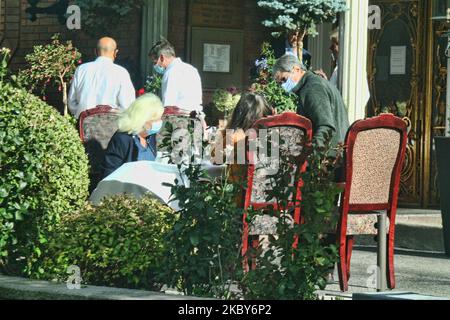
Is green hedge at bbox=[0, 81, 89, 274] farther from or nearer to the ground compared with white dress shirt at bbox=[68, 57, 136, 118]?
nearer to the ground

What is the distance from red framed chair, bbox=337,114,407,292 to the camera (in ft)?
29.1

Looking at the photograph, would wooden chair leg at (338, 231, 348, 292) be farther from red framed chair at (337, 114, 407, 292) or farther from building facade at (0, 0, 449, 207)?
building facade at (0, 0, 449, 207)

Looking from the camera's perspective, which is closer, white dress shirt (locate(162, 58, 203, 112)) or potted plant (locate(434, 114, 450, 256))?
potted plant (locate(434, 114, 450, 256))

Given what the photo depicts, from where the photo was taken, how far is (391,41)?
48.9ft

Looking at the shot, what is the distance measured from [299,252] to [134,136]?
3527 millimetres

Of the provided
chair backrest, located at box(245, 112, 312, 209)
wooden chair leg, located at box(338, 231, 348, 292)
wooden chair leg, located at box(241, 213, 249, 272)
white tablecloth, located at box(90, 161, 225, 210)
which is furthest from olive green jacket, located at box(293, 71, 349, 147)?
wooden chair leg, located at box(241, 213, 249, 272)

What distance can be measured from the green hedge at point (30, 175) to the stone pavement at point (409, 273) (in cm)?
180

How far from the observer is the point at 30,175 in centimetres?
686

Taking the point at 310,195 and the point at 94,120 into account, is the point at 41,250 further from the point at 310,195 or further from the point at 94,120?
the point at 94,120

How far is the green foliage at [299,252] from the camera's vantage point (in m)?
6.31

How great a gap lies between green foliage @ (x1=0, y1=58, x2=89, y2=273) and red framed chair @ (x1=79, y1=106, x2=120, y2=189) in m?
2.75

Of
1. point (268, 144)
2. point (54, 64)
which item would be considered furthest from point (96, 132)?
point (54, 64)

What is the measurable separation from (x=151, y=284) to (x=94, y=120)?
3.51m
